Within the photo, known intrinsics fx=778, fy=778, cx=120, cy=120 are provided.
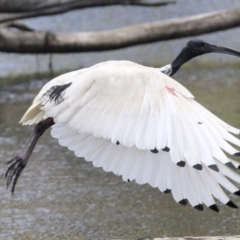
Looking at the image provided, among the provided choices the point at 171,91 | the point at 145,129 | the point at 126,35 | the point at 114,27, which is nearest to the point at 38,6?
the point at 126,35

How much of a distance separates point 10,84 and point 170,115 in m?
5.92

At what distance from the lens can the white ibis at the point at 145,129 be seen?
12.7ft

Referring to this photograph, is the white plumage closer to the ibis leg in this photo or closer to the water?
the ibis leg

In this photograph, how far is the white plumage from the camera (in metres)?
3.86

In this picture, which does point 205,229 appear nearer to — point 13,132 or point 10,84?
point 13,132

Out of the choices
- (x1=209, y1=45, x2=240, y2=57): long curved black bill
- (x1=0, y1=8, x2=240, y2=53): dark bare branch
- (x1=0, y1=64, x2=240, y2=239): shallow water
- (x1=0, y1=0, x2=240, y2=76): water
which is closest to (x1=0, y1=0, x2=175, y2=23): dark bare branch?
(x1=0, y1=8, x2=240, y2=53): dark bare branch

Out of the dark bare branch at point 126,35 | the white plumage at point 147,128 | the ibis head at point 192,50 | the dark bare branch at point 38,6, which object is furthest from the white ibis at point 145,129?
the dark bare branch at point 126,35

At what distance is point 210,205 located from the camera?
403cm

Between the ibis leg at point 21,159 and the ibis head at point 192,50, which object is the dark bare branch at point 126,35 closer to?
the ibis head at point 192,50

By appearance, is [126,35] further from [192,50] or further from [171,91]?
[171,91]

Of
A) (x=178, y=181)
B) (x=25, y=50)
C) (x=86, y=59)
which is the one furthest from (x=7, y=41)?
(x=178, y=181)

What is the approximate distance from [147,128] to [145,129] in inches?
0.5

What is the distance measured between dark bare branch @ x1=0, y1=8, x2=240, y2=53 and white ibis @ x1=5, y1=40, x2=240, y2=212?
4.91m

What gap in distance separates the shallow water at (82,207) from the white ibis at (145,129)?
2.46 feet
